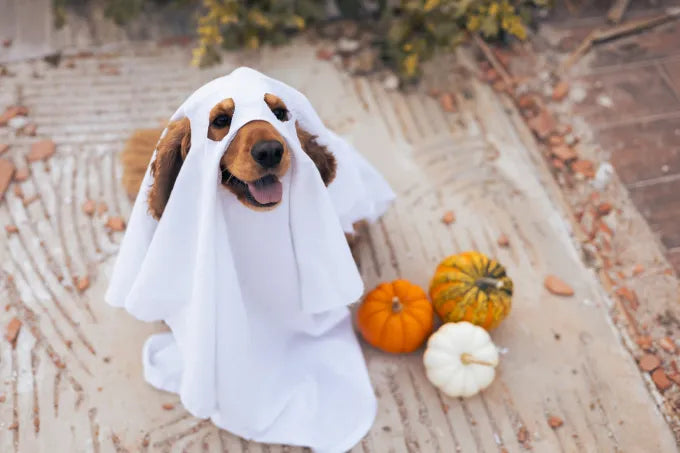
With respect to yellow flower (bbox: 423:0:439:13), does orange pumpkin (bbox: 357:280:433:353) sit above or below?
below

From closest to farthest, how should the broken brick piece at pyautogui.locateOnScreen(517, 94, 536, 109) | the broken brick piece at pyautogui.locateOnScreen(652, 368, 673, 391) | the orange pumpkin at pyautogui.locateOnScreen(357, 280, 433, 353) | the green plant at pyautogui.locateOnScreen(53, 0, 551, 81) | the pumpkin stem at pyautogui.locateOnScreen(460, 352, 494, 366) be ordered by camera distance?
the pumpkin stem at pyautogui.locateOnScreen(460, 352, 494, 366) < the orange pumpkin at pyautogui.locateOnScreen(357, 280, 433, 353) < the broken brick piece at pyautogui.locateOnScreen(652, 368, 673, 391) < the green plant at pyautogui.locateOnScreen(53, 0, 551, 81) < the broken brick piece at pyautogui.locateOnScreen(517, 94, 536, 109)

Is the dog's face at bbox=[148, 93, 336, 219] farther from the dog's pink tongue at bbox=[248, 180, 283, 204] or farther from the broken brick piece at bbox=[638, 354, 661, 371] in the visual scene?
the broken brick piece at bbox=[638, 354, 661, 371]

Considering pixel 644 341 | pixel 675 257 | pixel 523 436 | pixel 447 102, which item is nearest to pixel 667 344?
pixel 644 341

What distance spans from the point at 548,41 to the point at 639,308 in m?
1.50

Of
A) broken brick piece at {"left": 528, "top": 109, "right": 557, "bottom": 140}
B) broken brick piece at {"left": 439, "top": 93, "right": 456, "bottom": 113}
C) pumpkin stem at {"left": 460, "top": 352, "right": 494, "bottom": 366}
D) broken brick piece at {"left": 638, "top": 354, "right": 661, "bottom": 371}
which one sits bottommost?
broken brick piece at {"left": 638, "top": 354, "right": 661, "bottom": 371}

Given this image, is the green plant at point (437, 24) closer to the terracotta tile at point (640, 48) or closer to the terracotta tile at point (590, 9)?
the terracotta tile at point (590, 9)

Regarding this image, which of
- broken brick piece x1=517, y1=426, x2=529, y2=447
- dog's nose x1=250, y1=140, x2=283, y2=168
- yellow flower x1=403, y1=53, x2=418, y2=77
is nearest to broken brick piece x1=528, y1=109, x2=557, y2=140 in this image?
yellow flower x1=403, y1=53, x2=418, y2=77

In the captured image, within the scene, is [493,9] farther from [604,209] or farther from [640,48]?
[604,209]

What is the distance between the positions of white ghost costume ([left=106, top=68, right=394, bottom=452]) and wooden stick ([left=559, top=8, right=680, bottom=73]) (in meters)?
1.48

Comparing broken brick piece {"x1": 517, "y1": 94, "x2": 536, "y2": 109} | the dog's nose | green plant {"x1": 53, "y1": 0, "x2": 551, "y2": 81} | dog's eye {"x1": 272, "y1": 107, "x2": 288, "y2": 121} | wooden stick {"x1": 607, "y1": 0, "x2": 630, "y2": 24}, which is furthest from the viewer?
wooden stick {"x1": 607, "y1": 0, "x2": 630, "y2": 24}

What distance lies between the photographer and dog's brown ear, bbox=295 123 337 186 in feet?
6.11

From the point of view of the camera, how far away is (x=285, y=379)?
2.34 meters

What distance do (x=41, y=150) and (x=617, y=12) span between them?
288 cm

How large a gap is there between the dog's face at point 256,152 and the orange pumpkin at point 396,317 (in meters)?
0.72
